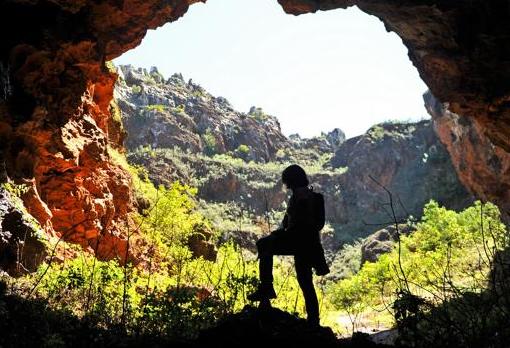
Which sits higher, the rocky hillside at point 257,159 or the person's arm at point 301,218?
the rocky hillside at point 257,159

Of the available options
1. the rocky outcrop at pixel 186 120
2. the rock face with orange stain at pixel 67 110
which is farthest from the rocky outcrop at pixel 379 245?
the rocky outcrop at pixel 186 120

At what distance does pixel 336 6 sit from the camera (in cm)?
1417

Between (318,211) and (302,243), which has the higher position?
(318,211)

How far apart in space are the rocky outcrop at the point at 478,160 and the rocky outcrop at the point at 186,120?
34.4m

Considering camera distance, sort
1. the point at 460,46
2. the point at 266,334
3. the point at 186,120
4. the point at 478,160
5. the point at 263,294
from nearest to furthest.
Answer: the point at 266,334 → the point at 263,294 → the point at 460,46 → the point at 478,160 → the point at 186,120

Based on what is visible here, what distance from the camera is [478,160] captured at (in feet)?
70.7

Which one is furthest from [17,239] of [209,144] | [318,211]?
[209,144]

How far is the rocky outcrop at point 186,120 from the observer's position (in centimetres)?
5100

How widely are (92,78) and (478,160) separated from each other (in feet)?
61.5

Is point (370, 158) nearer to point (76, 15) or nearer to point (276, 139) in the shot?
point (276, 139)

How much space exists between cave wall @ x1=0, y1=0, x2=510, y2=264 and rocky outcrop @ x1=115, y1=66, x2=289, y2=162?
36.5 metres

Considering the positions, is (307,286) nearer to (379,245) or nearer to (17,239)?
(17,239)

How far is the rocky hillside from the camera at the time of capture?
46.1 meters

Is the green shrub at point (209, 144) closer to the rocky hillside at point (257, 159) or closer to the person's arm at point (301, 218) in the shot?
the rocky hillside at point (257, 159)
